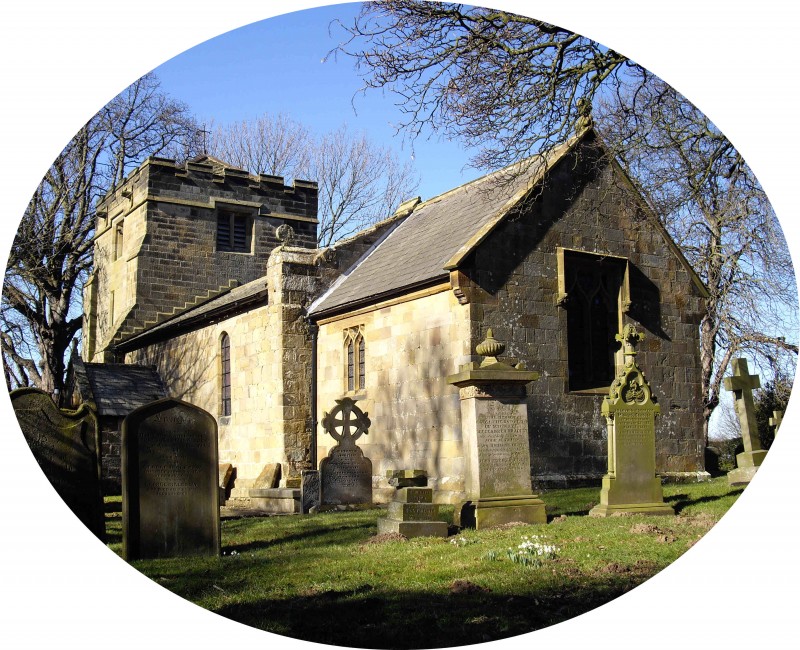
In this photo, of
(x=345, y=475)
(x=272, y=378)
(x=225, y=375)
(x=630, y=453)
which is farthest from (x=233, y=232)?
(x=630, y=453)

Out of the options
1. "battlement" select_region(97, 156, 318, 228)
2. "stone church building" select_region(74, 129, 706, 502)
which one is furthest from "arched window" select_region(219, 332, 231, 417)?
"battlement" select_region(97, 156, 318, 228)

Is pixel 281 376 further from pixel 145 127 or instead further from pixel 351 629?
pixel 351 629

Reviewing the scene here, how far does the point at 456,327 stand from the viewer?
16422 mm

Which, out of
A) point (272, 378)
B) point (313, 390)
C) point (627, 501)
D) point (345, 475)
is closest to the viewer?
point (627, 501)

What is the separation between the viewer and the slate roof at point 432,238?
16984 millimetres

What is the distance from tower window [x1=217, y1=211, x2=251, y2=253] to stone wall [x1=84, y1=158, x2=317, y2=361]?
14 cm

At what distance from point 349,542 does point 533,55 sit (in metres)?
7.01

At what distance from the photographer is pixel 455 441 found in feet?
53.2

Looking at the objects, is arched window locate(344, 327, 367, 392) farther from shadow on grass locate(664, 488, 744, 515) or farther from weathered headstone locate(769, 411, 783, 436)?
weathered headstone locate(769, 411, 783, 436)

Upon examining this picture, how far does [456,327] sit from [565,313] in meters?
2.47

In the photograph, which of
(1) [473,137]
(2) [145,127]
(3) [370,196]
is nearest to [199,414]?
(1) [473,137]

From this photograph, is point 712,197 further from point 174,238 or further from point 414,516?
point 174,238

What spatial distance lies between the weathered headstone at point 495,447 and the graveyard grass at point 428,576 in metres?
0.38

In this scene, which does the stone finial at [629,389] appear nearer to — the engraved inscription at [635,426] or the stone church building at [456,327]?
the engraved inscription at [635,426]
